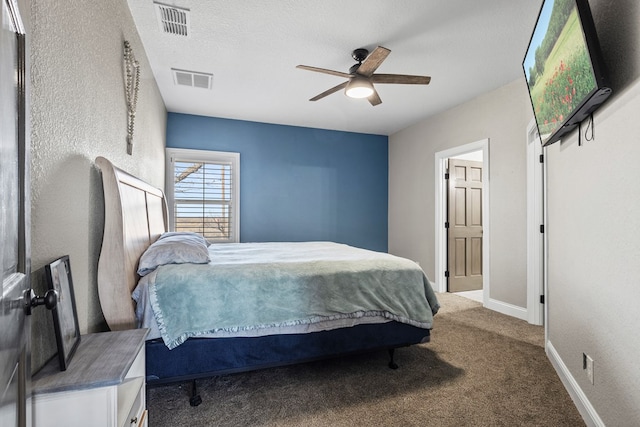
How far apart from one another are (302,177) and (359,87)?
2576 mm

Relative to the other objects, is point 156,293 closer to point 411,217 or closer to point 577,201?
point 577,201

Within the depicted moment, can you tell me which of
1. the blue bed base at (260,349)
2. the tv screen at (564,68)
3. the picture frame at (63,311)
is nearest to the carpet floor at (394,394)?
the blue bed base at (260,349)

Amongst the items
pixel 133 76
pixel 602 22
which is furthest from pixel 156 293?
pixel 602 22

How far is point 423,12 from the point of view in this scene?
228 centimetres

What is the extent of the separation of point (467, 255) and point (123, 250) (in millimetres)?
4549

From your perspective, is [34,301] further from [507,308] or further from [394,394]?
[507,308]

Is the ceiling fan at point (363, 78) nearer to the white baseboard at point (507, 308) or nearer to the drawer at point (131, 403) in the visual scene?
the drawer at point (131, 403)

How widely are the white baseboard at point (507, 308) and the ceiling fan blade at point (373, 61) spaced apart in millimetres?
2930

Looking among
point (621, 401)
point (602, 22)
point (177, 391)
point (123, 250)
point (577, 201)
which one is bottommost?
point (177, 391)

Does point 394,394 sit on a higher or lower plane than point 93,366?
lower

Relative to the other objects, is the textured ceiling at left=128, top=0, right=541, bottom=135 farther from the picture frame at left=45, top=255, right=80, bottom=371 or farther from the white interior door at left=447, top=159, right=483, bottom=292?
the picture frame at left=45, top=255, right=80, bottom=371

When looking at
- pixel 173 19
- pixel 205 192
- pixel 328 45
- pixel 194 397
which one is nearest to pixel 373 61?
pixel 328 45

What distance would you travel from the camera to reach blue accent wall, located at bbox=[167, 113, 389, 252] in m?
4.70

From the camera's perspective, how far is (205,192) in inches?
182
